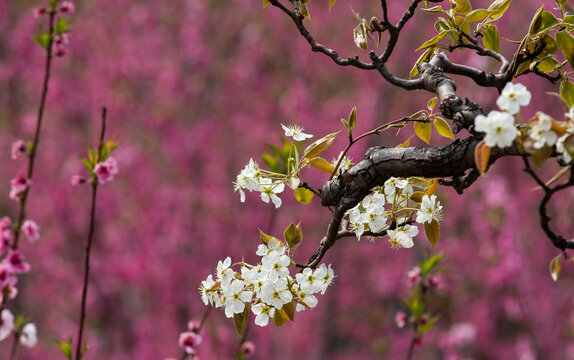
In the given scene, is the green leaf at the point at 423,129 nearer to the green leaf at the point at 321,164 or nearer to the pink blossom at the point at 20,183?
the green leaf at the point at 321,164

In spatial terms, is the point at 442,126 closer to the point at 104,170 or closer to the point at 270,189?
the point at 270,189

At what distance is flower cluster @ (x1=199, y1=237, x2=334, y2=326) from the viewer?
1.10m

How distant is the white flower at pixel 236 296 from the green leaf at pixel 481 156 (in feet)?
1.59

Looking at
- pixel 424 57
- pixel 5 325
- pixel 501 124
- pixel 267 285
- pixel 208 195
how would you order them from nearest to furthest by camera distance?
pixel 501 124
pixel 267 285
pixel 424 57
pixel 5 325
pixel 208 195

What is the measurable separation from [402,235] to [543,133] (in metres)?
0.38

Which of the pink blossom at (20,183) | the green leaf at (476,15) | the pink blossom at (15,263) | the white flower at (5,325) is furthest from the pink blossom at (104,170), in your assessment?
the green leaf at (476,15)

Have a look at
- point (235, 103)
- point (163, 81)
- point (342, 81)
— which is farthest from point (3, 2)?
point (342, 81)

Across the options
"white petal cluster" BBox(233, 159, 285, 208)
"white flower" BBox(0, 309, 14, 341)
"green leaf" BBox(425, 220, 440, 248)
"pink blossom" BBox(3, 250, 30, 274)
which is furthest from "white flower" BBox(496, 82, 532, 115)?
"white flower" BBox(0, 309, 14, 341)

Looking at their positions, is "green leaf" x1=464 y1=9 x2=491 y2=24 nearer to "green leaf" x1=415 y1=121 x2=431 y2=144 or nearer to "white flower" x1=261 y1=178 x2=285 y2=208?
Answer: "green leaf" x1=415 y1=121 x2=431 y2=144

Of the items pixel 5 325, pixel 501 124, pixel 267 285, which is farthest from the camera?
pixel 5 325

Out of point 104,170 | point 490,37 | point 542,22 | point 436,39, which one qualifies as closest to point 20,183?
point 104,170

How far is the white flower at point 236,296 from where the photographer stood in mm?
1107

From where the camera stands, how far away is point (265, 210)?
632 centimetres

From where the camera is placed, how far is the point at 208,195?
628 centimetres
